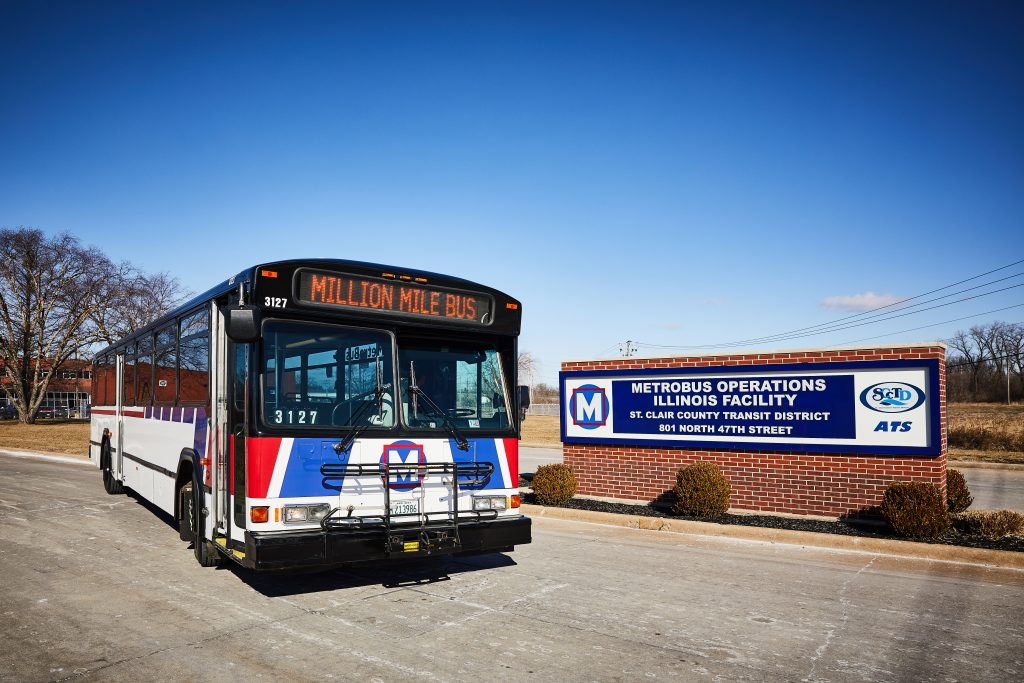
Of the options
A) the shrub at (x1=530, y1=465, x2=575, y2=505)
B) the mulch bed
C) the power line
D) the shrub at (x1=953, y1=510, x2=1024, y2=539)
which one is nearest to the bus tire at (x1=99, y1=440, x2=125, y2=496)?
the shrub at (x1=530, y1=465, x2=575, y2=505)

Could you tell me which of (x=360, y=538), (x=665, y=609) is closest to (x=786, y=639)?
(x=665, y=609)

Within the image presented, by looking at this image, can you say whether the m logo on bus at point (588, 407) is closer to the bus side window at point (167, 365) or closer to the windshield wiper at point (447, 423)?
the windshield wiper at point (447, 423)

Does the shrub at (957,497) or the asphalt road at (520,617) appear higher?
the shrub at (957,497)

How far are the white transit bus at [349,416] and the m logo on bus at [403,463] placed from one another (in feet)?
0.05

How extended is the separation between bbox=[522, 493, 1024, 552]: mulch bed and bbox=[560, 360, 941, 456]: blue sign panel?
1.09 metres

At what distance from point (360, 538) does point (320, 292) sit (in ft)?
7.35

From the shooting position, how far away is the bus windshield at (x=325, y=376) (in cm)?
659

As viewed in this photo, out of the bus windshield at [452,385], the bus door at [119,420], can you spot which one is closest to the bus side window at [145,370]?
the bus door at [119,420]

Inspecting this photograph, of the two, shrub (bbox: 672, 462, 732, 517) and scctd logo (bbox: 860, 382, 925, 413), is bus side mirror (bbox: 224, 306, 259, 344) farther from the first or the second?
scctd logo (bbox: 860, 382, 925, 413)

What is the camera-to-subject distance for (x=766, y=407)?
1205 centimetres

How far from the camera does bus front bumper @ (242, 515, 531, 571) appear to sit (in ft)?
20.5

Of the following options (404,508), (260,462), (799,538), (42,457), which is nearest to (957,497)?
(799,538)

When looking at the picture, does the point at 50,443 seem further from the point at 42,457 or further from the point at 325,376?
the point at 325,376

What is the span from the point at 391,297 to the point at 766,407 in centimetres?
723
